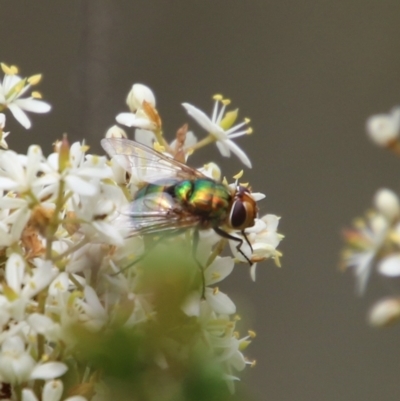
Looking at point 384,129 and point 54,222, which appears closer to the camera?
point 384,129

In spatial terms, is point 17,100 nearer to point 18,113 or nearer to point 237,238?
point 18,113

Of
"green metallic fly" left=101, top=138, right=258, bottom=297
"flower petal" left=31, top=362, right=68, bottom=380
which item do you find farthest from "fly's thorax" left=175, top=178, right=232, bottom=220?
"flower petal" left=31, top=362, right=68, bottom=380

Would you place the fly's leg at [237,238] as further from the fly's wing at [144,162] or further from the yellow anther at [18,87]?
the yellow anther at [18,87]

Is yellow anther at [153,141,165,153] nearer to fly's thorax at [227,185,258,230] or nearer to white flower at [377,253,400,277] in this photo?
fly's thorax at [227,185,258,230]

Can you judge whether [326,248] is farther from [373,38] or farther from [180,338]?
[180,338]

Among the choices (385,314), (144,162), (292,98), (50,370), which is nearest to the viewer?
(385,314)

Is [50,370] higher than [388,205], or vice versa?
[388,205]

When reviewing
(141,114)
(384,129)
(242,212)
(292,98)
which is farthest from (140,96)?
(292,98)

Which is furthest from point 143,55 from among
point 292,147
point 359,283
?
point 359,283

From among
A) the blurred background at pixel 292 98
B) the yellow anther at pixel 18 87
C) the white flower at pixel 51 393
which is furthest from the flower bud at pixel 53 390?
the blurred background at pixel 292 98
